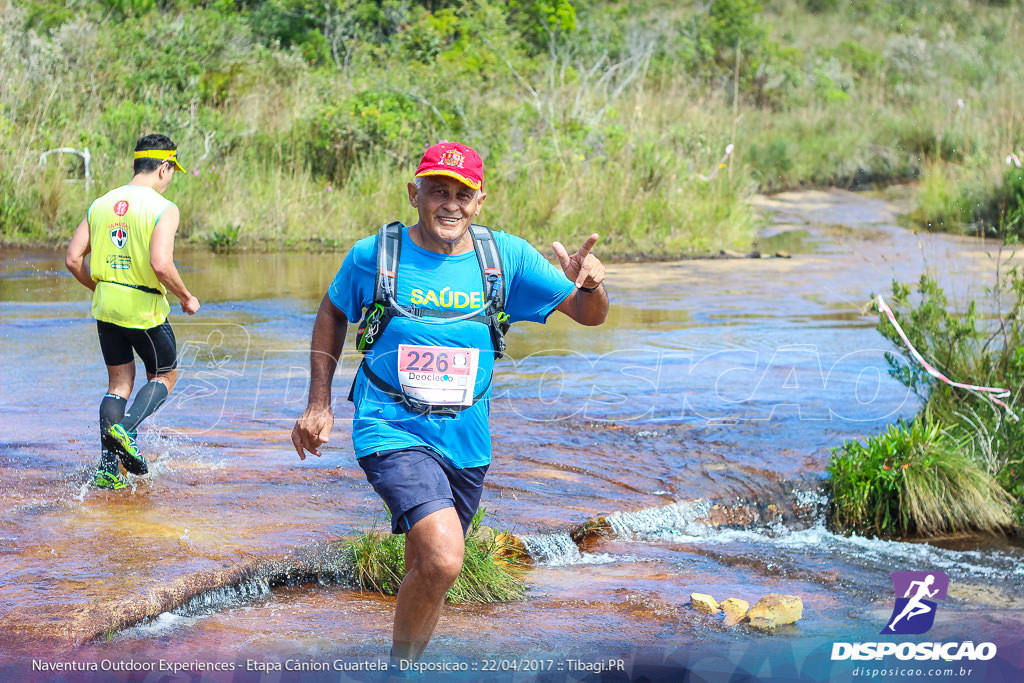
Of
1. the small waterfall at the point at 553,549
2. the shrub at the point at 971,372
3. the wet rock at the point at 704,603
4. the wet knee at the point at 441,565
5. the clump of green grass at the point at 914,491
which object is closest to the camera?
the wet knee at the point at 441,565

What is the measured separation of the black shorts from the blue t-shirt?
2.49 meters

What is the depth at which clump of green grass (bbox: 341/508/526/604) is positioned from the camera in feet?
16.4

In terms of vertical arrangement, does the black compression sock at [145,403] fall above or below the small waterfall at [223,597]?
above

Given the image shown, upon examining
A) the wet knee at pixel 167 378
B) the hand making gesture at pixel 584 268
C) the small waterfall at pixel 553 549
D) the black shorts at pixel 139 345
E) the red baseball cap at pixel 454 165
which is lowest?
the small waterfall at pixel 553 549

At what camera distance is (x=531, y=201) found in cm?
1603

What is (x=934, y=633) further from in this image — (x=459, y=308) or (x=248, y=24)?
(x=248, y=24)

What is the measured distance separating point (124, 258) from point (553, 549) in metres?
2.57

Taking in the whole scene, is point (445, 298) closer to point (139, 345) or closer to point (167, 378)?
point (139, 345)

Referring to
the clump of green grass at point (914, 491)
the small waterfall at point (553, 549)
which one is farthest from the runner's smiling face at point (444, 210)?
the clump of green grass at point (914, 491)

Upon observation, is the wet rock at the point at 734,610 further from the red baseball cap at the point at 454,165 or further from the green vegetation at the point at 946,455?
the red baseball cap at the point at 454,165

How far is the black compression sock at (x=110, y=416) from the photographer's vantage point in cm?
603

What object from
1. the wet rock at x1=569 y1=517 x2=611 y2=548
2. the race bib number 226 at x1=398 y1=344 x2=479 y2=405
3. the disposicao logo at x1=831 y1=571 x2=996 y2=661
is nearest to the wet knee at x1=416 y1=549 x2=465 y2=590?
the race bib number 226 at x1=398 y1=344 x2=479 y2=405

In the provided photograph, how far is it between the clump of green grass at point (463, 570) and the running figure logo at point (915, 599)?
5.27 feet

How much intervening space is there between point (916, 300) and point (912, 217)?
27.6 ft
